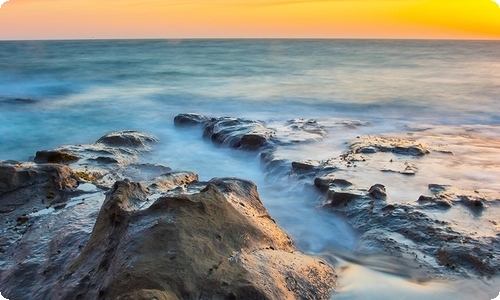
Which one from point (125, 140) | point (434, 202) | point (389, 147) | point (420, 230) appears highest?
point (389, 147)

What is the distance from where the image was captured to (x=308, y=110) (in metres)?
14.7

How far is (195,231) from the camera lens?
10.3 ft

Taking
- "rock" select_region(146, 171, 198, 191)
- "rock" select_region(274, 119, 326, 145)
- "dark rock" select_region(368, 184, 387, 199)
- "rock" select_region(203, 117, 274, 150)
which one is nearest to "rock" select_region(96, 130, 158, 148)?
"rock" select_region(203, 117, 274, 150)

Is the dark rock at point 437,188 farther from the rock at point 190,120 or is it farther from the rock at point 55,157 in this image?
the rock at point 190,120

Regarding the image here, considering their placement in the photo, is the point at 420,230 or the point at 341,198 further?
the point at 341,198

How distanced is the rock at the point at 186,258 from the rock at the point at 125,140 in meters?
4.85

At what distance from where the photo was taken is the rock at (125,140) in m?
8.52

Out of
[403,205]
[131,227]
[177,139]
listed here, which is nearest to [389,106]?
[177,139]

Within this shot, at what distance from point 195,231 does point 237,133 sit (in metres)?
6.41

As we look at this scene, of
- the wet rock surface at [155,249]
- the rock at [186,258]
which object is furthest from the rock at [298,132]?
the rock at [186,258]

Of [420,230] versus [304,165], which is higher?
[304,165]

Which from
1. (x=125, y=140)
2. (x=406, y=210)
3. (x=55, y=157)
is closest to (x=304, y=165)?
(x=406, y=210)

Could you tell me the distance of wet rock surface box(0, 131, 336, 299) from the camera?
2.73 meters

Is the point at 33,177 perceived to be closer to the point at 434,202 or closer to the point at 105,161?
the point at 105,161
